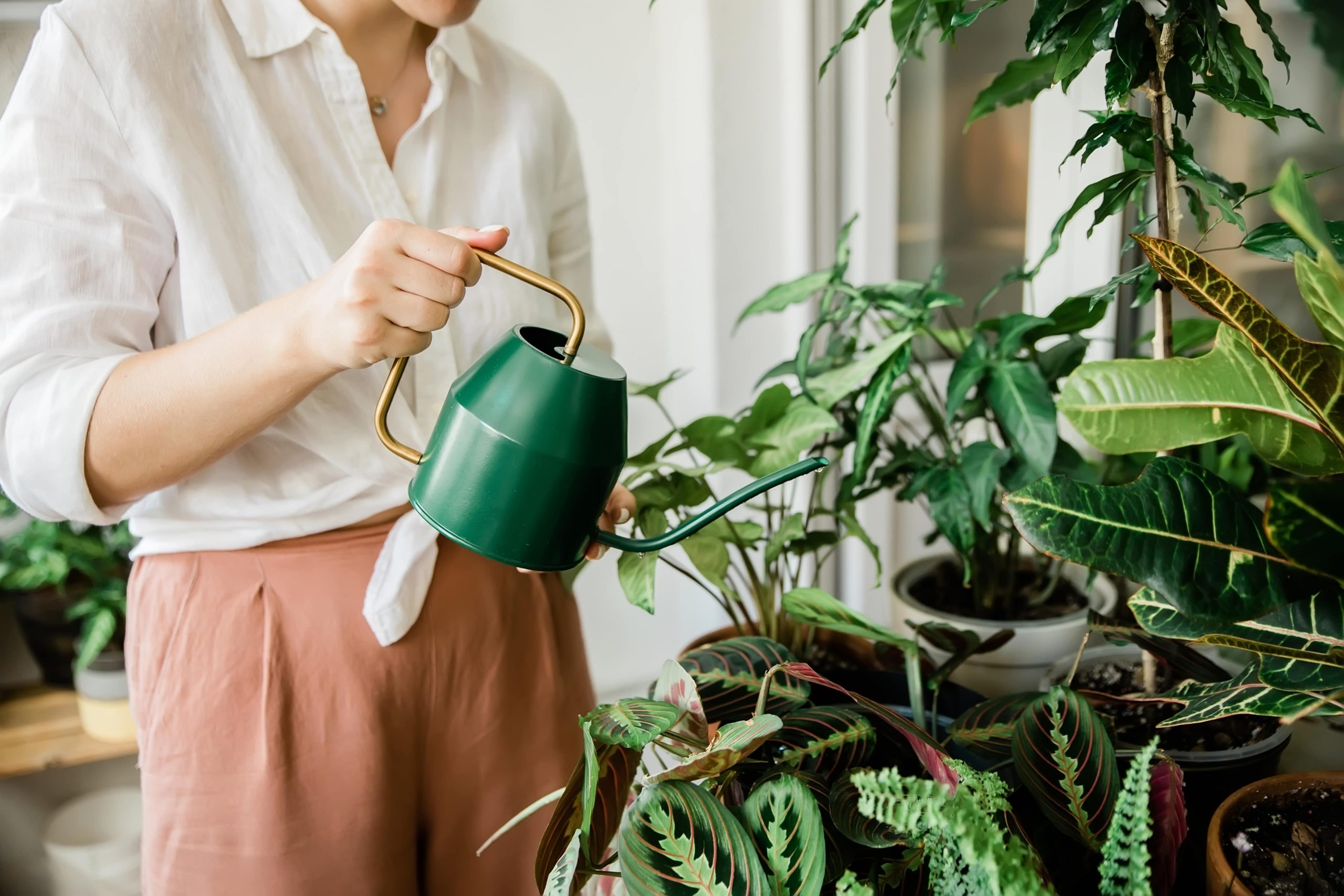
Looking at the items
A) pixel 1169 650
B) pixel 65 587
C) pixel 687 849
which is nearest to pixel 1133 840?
pixel 687 849

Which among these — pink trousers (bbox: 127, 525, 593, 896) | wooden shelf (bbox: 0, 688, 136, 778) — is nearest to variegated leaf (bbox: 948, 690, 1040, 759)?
pink trousers (bbox: 127, 525, 593, 896)

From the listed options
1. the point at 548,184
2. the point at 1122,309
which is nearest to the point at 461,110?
the point at 548,184

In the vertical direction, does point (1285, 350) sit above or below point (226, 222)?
below

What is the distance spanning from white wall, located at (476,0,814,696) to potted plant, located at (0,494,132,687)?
0.76 metres

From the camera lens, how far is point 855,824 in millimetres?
492

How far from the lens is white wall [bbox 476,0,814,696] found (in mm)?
1396

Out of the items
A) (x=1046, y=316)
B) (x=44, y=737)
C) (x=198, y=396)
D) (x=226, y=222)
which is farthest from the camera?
(x=44, y=737)

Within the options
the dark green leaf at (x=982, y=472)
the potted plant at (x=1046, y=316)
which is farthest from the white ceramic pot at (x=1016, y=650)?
the dark green leaf at (x=982, y=472)

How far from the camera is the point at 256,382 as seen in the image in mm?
621

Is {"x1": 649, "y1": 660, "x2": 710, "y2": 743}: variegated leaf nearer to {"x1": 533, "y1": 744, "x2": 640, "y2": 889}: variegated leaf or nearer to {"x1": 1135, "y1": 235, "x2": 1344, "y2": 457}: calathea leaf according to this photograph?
{"x1": 533, "y1": 744, "x2": 640, "y2": 889}: variegated leaf

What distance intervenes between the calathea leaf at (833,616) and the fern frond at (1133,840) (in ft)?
0.80

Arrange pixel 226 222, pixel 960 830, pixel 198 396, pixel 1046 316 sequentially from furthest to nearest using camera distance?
pixel 1046 316 < pixel 226 222 < pixel 198 396 < pixel 960 830

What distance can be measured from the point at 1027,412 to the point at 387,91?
0.67 metres

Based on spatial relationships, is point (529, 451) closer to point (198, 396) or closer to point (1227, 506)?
point (198, 396)
